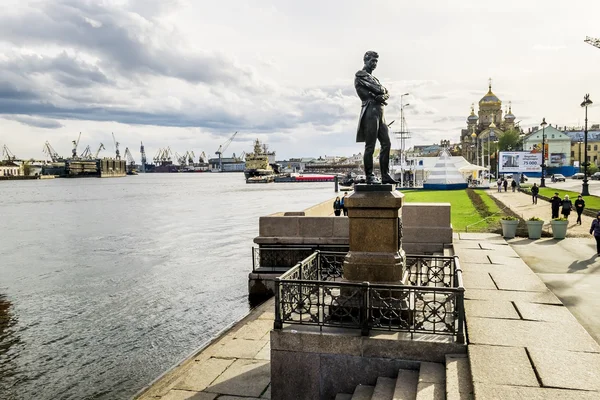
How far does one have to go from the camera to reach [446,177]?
2351 inches

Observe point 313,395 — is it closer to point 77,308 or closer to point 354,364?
point 354,364

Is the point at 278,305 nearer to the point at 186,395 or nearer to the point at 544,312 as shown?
the point at 186,395

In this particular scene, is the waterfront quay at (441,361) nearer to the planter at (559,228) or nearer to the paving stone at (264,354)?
the paving stone at (264,354)

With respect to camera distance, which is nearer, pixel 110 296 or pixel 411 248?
pixel 411 248

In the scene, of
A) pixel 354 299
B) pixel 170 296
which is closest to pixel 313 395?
pixel 354 299

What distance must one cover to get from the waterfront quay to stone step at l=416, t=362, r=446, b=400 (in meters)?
0.01

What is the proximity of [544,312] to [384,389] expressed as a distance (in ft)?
10.9

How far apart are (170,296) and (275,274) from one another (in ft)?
15.2

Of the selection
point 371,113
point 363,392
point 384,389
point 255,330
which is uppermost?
point 371,113

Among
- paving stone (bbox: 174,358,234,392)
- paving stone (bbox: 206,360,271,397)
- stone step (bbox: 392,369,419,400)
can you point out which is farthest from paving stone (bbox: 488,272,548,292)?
paving stone (bbox: 174,358,234,392)

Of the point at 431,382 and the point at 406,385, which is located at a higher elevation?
the point at 431,382

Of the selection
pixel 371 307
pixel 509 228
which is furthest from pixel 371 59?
pixel 509 228

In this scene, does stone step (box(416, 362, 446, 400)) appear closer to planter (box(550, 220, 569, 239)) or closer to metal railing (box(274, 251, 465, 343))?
metal railing (box(274, 251, 465, 343))

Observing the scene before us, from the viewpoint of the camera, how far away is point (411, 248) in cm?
1485
